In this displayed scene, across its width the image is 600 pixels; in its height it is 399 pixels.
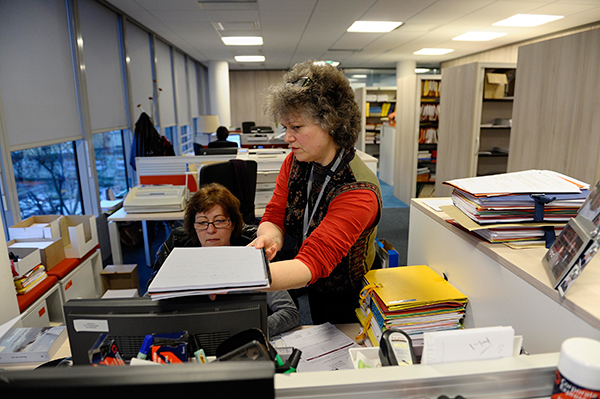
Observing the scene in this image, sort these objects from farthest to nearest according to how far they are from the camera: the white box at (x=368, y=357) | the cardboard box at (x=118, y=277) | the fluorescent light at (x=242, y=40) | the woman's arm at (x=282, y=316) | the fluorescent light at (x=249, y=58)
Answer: the fluorescent light at (x=249, y=58) < the fluorescent light at (x=242, y=40) < the cardboard box at (x=118, y=277) < the woman's arm at (x=282, y=316) < the white box at (x=368, y=357)

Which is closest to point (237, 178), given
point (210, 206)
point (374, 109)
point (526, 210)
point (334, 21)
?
point (210, 206)

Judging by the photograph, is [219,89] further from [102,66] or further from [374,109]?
[102,66]

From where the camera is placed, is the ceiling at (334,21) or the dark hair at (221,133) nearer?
the ceiling at (334,21)

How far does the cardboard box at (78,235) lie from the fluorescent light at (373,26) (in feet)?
14.5

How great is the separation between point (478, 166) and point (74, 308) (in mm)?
4943

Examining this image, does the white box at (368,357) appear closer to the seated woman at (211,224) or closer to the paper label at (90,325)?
the paper label at (90,325)

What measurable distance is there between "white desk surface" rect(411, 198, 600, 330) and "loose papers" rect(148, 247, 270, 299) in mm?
594

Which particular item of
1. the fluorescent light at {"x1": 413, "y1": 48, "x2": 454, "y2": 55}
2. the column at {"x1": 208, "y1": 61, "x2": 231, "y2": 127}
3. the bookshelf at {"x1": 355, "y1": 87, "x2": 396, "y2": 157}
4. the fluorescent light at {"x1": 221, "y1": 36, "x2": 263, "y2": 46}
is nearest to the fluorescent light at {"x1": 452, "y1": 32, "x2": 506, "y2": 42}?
the fluorescent light at {"x1": 413, "y1": 48, "x2": 454, "y2": 55}

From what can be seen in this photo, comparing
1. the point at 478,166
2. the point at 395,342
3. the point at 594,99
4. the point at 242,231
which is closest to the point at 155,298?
the point at 395,342

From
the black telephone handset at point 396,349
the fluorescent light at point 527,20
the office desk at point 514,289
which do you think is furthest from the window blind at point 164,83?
the black telephone handset at point 396,349

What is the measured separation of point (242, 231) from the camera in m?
2.06

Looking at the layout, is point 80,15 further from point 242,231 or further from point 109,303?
point 109,303

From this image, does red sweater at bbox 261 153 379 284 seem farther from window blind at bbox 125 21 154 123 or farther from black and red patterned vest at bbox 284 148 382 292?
window blind at bbox 125 21 154 123

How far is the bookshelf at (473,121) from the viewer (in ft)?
14.2
